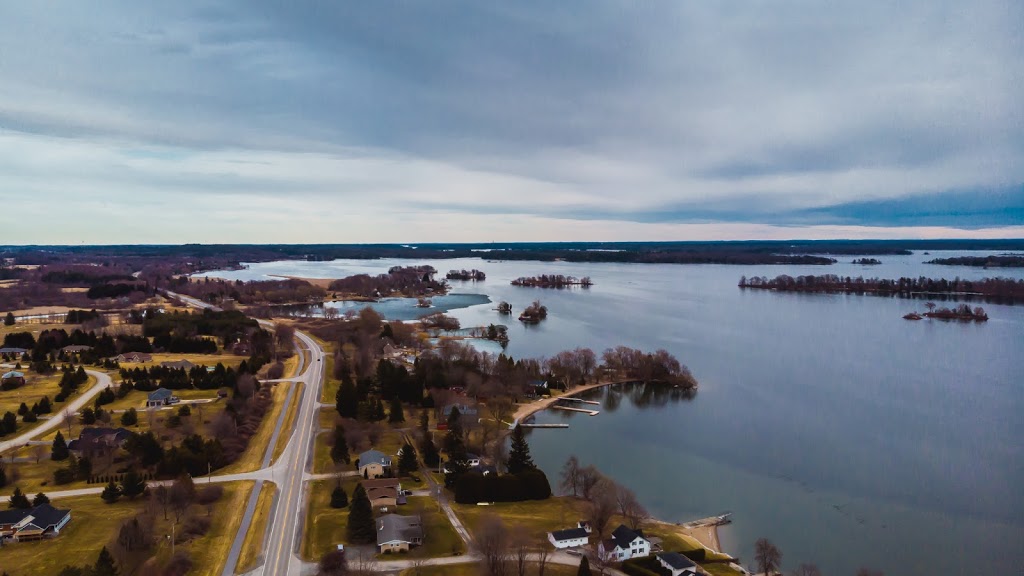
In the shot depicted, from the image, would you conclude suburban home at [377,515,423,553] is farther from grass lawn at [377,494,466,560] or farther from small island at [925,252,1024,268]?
small island at [925,252,1024,268]

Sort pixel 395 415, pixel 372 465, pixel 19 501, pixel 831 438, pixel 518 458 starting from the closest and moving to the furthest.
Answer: pixel 19 501 → pixel 372 465 → pixel 518 458 → pixel 395 415 → pixel 831 438

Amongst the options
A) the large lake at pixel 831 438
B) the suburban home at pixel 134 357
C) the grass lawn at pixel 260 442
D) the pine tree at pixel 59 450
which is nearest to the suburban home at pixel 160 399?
the grass lawn at pixel 260 442

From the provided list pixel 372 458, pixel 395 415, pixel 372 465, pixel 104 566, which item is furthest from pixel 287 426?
pixel 104 566

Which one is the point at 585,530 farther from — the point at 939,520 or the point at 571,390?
the point at 571,390

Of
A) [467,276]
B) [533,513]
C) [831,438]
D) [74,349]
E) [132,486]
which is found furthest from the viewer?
[467,276]

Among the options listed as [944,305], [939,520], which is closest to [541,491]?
[939,520]

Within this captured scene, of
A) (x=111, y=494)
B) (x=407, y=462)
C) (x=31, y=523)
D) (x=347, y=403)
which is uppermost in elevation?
(x=347, y=403)

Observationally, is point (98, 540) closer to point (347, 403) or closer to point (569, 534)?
point (347, 403)
